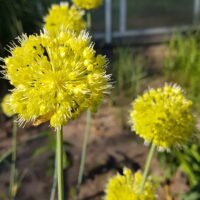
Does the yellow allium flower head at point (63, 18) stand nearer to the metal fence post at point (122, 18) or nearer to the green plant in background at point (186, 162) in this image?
the green plant in background at point (186, 162)

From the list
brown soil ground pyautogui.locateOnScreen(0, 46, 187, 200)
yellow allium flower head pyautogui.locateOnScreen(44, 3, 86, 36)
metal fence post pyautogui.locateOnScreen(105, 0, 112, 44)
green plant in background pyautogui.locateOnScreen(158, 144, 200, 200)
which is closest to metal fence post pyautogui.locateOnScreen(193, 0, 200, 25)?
metal fence post pyautogui.locateOnScreen(105, 0, 112, 44)

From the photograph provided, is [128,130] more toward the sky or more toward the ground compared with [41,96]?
more toward the ground

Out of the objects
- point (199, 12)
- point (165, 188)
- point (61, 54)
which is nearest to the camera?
point (61, 54)

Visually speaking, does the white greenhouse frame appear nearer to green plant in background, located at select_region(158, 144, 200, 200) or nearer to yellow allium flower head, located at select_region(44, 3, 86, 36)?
green plant in background, located at select_region(158, 144, 200, 200)

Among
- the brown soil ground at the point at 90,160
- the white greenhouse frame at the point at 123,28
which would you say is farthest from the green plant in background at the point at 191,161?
the white greenhouse frame at the point at 123,28

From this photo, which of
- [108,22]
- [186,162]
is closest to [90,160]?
[186,162]

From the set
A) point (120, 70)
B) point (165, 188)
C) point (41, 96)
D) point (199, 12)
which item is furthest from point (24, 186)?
point (199, 12)

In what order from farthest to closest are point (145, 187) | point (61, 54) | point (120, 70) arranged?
point (120, 70) → point (145, 187) → point (61, 54)

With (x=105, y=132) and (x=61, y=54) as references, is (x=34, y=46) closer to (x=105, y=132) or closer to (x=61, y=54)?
(x=61, y=54)
